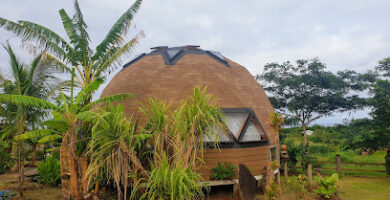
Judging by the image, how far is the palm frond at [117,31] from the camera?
406 inches

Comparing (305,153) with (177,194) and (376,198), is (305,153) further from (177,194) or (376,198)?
(177,194)

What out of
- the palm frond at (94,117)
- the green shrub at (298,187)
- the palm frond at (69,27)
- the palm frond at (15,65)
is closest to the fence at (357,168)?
the green shrub at (298,187)

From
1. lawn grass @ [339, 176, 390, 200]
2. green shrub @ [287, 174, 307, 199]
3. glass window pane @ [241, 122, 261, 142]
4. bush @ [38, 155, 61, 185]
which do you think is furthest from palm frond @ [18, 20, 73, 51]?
lawn grass @ [339, 176, 390, 200]

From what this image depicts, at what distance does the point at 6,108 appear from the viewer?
1112cm

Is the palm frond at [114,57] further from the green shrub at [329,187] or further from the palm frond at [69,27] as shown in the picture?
the green shrub at [329,187]

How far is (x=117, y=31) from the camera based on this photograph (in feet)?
34.7

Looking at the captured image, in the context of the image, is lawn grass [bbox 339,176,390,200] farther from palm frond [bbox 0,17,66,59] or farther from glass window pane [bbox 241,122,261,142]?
palm frond [bbox 0,17,66,59]

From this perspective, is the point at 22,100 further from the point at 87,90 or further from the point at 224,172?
the point at 224,172

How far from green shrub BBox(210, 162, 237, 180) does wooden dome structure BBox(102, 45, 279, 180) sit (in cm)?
27

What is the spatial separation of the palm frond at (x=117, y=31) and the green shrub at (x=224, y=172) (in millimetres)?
6834

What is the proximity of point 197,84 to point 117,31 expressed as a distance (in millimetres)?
4341

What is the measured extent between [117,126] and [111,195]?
449 centimetres

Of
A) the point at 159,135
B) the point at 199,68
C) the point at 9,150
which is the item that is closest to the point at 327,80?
the point at 199,68

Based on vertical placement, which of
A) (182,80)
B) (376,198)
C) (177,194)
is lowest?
(376,198)
